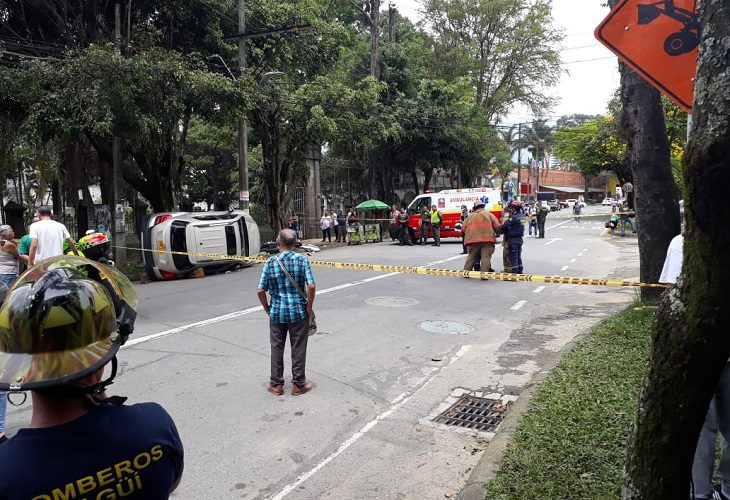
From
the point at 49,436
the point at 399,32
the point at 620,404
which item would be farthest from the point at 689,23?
the point at 399,32

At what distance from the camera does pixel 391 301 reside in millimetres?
10062

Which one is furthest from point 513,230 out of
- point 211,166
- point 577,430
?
point 211,166

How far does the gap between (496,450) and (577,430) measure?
701mm

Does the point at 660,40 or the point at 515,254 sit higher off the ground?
the point at 660,40

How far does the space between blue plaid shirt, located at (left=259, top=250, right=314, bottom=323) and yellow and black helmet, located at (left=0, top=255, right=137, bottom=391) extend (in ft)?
12.2

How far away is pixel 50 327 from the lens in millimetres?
1467

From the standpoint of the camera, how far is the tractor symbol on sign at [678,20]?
10.5 ft

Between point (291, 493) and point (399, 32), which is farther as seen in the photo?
point (399, 32)

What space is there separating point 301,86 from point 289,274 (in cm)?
1676

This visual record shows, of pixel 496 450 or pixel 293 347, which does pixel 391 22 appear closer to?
pixel 293 347

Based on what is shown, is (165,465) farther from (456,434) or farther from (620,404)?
(620,404)

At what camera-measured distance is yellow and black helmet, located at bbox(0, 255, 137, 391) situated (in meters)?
1.46

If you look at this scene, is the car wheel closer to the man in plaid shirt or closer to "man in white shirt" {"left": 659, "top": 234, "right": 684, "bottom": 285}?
the man in plaid shirt

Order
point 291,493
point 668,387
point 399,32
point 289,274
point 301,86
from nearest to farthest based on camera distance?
point 668,387, point 291,493, point 289,274, point 301,86, point 399,32
